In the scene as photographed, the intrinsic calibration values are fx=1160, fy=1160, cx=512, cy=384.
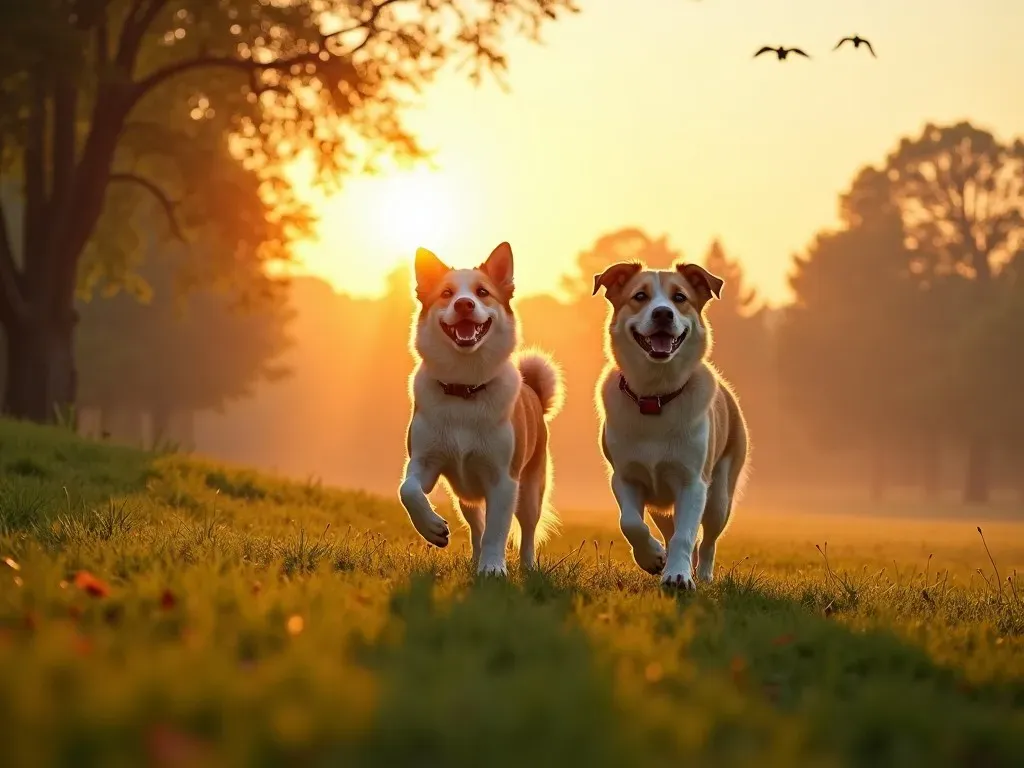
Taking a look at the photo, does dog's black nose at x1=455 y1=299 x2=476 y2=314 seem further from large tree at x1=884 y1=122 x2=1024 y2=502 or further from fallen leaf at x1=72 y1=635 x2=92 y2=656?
large tree at x1=884 y1=122 x2=1024 y2=502

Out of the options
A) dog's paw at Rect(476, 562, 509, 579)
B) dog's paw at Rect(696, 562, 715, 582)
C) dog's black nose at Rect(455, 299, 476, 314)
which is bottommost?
dog's paw at Rect(696, 562, 715, 582)

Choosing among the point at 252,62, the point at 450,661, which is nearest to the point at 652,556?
the point at 450,661

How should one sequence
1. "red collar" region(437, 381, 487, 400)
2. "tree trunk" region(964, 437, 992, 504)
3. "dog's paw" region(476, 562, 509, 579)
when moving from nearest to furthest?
"dog's paw" region(476, 562, 509, 579) < "red collar" region(437, 381, 487, 400) < "tree trunk" region(964, 437, 992, 504)

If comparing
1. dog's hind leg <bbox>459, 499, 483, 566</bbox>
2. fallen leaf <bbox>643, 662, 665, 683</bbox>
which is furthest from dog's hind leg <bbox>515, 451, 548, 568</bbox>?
fallen leaf <bbox>643, 662, 665, 683</bbox>

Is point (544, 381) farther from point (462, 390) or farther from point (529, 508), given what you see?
point (462, 390)

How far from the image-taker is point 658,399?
7953 mm

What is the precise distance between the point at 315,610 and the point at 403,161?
1633 centimetres

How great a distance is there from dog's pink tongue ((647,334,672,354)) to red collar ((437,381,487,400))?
3.93 ft

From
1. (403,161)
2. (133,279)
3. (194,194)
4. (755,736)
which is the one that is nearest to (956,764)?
(755,736)

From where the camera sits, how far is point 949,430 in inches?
1935

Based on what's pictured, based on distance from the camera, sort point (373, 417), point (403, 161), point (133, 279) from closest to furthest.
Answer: point (403, 161), point (133, 279), point (373, 417)

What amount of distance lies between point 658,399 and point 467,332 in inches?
55.4

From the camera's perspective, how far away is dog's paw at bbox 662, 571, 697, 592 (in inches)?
285

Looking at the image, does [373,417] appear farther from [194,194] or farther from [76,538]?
[76,538]
